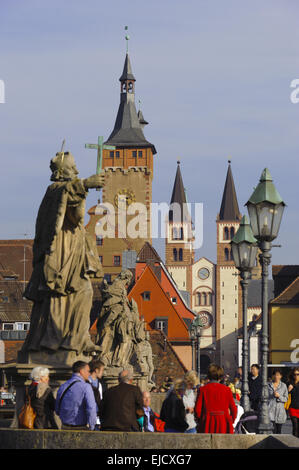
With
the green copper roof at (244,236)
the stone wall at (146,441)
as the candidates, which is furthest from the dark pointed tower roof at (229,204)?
the stone wall at (146,441)

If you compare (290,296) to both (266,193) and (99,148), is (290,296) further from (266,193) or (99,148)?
(99,148)

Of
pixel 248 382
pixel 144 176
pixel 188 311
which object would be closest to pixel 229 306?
pixel 144 176

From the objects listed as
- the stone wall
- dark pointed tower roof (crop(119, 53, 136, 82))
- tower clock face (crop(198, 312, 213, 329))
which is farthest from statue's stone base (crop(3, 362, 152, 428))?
tower clock face (crop(198, 312, 213, 329))

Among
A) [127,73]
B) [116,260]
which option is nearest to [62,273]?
[116,260]

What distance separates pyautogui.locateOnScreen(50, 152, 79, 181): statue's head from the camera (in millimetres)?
11531

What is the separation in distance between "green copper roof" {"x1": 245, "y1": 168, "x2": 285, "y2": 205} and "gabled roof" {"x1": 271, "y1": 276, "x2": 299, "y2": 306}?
190 feet

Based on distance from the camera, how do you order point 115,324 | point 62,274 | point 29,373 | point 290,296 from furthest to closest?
point 290,296
point 115,324
point 62,274
point 29,373

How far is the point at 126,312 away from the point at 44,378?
403 inches

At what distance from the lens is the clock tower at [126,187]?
103 metres

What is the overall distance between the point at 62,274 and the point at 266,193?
4575 mm

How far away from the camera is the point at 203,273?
16550cm

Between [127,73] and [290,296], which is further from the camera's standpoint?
[127,73]

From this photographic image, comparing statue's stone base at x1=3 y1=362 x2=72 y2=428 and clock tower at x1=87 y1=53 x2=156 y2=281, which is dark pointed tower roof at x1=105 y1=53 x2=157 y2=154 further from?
statue's stone base at x1=3 y1=362 x2=72 y2=428
